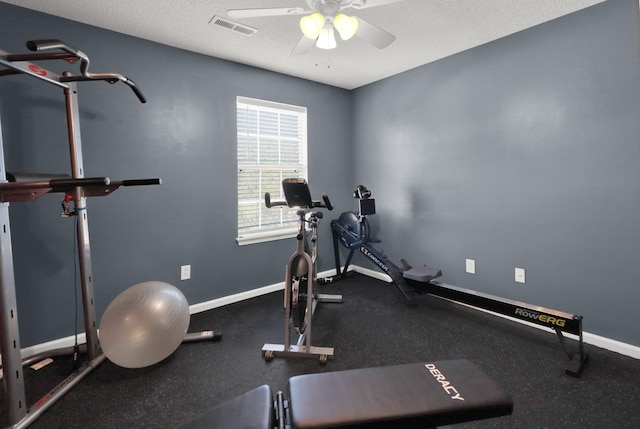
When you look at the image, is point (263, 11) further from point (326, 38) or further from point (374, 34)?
point (374, 34)

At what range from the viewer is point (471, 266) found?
9.75 feet

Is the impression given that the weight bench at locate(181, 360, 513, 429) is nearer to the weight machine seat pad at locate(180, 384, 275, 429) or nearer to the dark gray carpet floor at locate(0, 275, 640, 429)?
the weight machine seat pad at locate(180, 384, 275, 429)

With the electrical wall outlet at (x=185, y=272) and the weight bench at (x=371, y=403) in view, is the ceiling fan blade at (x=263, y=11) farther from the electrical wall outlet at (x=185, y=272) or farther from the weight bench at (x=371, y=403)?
the electrical wall outlet at (x=185, y=272)

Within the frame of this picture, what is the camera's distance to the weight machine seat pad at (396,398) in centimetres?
91

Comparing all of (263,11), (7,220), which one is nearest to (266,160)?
(263,11)

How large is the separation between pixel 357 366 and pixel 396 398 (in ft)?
3.80

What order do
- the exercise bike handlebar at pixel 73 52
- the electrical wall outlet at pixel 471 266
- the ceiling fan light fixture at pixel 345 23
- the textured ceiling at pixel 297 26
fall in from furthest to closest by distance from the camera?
the electrical wall outlet at pixel 471 266
the textured ceiling at pixel 297 26
the ceiling fan light fixture at pixel 345 23
the exercise bike handlebar at pixel 73 52

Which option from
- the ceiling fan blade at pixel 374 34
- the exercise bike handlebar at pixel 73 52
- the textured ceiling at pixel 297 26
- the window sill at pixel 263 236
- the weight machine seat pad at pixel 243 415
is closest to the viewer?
the weight machine seat pad at pixel 243 415

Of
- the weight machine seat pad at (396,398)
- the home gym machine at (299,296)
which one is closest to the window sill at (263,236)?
the home gym machine at (299,296)

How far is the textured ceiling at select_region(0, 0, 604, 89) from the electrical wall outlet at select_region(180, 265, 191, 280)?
6.58 feet

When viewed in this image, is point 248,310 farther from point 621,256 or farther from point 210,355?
point 621,256

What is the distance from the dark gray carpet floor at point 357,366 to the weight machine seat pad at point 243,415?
87 cm

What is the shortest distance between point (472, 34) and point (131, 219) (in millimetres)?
3280

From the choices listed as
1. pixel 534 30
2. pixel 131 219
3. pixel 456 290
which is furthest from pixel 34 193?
pixel 534 30
